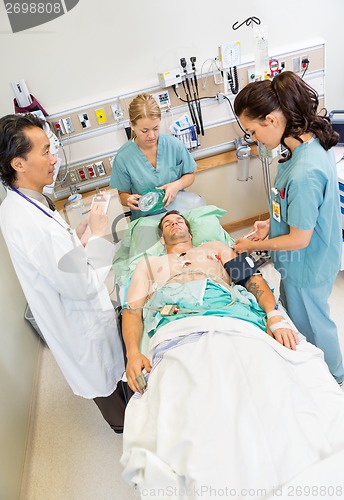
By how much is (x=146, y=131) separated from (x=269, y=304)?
1204 mm

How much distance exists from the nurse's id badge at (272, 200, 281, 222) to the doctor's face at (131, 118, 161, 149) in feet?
2.98

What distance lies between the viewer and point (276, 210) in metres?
1.44

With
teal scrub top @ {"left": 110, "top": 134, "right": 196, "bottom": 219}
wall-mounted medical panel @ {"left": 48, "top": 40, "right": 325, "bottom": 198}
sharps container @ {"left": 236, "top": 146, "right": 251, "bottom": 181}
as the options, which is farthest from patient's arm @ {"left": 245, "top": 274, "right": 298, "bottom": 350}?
wall-mounted medical panel @ {"left": 48, "top": 40, "right": 325, "bottom": 198}

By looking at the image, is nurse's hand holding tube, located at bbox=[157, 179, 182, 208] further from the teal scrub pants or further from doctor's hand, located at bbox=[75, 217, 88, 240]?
the teal scrub pants

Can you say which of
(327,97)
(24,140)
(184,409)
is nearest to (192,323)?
(184,409)

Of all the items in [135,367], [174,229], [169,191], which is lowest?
[135,367]

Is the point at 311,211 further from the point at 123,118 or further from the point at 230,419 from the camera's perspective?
the point at 123,118

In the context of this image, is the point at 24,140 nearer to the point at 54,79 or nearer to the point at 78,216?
the point at 78,216

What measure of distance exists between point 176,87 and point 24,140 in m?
1.70

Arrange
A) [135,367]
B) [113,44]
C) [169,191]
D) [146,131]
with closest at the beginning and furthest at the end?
[135,367] → [146,131] → [169,191] → [113,44]

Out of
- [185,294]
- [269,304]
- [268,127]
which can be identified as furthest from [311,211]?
[185,294]

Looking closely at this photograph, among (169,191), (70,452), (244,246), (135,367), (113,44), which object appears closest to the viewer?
(135,367)

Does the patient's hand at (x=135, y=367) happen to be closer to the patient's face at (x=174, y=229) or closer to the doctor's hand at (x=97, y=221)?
the doctor's hand at (x=97, y=221)

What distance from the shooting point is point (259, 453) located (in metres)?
0.88
